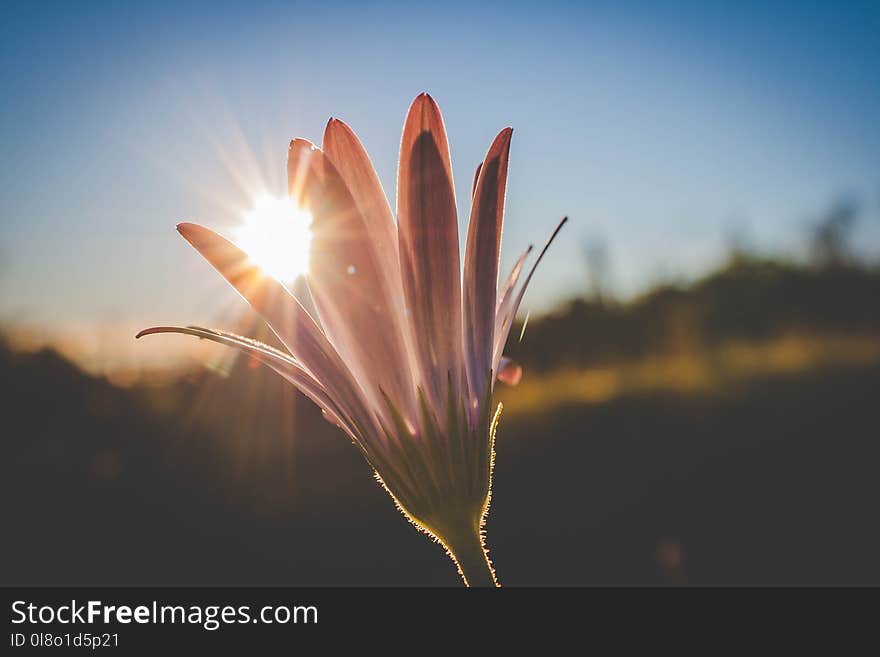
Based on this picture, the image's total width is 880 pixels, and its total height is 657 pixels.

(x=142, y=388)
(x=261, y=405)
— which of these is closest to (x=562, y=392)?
(x=261, y=405)

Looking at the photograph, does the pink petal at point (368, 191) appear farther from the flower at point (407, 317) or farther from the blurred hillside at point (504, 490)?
the blurred hillside at point (504, 490)

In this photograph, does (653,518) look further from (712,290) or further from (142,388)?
(712,290)

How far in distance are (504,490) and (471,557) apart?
4789mm

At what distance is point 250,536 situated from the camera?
4504 mm

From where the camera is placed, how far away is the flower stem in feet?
1.19

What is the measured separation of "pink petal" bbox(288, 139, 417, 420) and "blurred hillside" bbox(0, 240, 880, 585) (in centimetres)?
298

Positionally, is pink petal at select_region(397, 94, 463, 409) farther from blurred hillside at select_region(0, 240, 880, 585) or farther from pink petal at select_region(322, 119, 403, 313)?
blurred hillside at select_region(0, 240, 880, 585)

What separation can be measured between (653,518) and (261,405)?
3450mm

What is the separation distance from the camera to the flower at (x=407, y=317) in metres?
0.38

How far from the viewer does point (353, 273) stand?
38 centimetres

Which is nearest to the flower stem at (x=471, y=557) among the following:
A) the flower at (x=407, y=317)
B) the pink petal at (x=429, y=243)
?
the flower at (x=407, y=317)

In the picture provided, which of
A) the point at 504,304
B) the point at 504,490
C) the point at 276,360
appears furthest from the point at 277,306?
the point at 504,490

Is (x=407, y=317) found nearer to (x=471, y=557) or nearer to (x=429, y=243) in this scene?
(x=429, y=243)

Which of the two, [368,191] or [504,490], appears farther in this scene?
[504,490]
